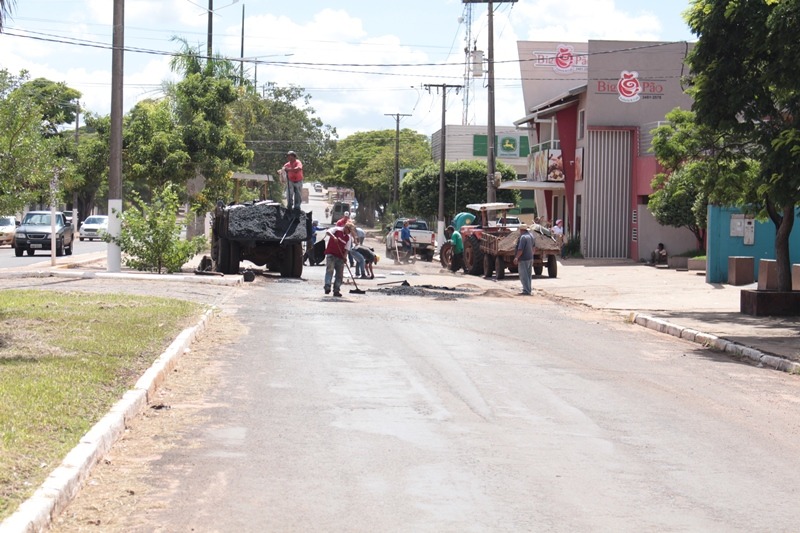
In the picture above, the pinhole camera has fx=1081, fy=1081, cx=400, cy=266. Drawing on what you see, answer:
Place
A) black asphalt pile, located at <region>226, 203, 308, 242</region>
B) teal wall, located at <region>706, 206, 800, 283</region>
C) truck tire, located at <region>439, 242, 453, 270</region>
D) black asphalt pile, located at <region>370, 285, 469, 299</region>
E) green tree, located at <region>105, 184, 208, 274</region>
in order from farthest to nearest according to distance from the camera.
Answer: truck tire, located at <region>439, 242, 453, 270</region> → teal wall, located at <region>706, 206, 800, 283</region> → black asphalt pile, located at <region>226, 203, 308, 242</region> → green tree, located at <region>105, 184, 208, 274</region> → black asphalt pile, located at <region>370, 285, 469, 299</region>

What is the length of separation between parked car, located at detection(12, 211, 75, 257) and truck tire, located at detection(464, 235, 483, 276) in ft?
52.5

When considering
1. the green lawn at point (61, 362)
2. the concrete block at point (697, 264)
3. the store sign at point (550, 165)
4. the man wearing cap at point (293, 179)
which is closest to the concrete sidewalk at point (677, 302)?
the concrete block at point (697, 264)

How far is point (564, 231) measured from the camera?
49.6 metres

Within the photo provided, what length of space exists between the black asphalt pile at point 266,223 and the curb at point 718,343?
10124mm

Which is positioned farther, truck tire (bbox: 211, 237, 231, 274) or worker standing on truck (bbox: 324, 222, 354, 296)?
Result: truck tire (bbox: 211, 237, 231, 274)

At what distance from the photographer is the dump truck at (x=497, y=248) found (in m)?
31.8

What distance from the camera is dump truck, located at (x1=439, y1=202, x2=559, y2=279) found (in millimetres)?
31797

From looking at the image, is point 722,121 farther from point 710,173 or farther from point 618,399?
point 618,399

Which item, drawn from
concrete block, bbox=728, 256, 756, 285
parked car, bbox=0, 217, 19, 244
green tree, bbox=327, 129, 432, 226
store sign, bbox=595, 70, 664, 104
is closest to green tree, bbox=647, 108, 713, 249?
concrete block, bbox=728, 256, 756, 285

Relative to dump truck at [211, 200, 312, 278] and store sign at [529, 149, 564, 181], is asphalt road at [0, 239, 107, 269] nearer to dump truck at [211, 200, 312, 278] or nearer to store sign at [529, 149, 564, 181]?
dump truck at [211, 200, 312, 278]

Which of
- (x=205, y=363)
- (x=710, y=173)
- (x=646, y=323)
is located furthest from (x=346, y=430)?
(x=710, y=173)

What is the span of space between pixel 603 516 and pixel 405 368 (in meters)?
6.24

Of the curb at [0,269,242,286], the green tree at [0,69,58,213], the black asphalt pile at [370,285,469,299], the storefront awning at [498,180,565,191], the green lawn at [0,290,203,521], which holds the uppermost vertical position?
the storefront awning at [498,180,565,191]

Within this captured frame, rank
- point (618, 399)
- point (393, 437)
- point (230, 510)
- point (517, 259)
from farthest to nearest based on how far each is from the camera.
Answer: point (517, 259), point (618, 399), point (393, 437), point (230, 510)
